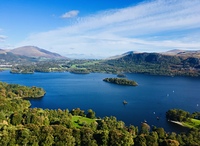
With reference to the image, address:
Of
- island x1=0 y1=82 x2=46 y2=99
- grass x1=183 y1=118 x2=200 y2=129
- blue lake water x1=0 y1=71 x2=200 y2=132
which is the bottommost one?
grass x1=183 y1=118 x2=200 y2=129

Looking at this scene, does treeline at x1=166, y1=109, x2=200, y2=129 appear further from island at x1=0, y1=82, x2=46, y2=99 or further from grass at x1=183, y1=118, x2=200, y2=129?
island at x1=0, y1=82, x2=46, y2=99

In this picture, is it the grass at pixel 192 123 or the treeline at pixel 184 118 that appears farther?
the treeline at pixel 184 118

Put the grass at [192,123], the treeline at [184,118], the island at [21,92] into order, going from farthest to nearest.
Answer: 1. the island at [21,92]
2. the treeline at [184,118]
3. the grass at [192,123]

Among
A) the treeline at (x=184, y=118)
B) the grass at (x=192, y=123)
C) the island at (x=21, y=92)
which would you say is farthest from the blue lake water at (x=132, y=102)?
the island at (x=21, y=92)

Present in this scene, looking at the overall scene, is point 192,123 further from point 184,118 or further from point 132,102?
point 132,102

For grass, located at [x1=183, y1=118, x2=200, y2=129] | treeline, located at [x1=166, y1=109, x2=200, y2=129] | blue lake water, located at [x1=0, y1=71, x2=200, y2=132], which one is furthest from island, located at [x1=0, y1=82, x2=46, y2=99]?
grass, located at [x1=183, y1=118, x2=200, y2=129]

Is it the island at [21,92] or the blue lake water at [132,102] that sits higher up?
the island at [21,92]

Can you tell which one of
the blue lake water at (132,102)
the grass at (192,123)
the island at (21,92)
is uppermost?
the island at (21,92)

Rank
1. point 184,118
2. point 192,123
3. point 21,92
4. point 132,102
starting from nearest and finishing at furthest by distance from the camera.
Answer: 1. point 192,123
2. point 184,118
3. point 132,102
4. point 21,92

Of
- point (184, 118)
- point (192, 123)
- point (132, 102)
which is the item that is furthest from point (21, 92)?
point (192, 123)

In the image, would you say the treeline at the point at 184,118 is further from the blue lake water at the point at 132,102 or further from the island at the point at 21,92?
the island at the point at 21,92

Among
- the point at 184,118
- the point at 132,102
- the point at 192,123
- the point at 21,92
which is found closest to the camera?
the point at 192,123
